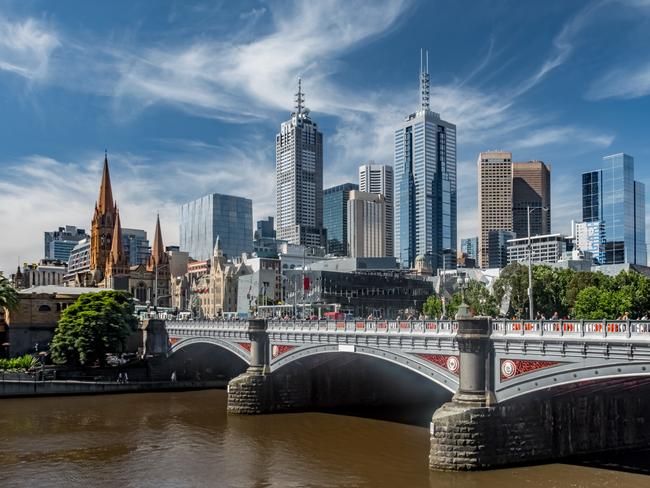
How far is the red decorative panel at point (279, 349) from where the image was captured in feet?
223

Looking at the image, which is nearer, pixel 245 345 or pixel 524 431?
pixel 524 431

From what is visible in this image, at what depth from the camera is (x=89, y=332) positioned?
308 feet

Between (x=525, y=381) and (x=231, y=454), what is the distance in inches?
861

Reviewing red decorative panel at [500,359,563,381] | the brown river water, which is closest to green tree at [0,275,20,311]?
the brown river water

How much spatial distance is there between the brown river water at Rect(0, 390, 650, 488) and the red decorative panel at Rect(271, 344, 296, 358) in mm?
5748

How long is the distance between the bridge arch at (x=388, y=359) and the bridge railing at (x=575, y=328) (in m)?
5.18

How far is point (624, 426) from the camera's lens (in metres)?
49.4

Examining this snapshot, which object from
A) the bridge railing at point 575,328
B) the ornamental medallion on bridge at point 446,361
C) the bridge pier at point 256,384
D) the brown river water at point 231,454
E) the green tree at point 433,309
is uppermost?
the bridge railing at point 575,328

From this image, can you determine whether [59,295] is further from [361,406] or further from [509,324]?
[509,324]

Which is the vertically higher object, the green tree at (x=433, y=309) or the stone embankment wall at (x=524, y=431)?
the green tree at (x=433, y=309)

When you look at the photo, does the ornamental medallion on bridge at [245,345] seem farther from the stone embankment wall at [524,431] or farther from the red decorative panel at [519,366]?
the red decorative panel at [519,366]

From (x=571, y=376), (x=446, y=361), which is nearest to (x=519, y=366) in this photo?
(x=571, y=376)

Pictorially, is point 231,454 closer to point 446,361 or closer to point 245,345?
point 446,361

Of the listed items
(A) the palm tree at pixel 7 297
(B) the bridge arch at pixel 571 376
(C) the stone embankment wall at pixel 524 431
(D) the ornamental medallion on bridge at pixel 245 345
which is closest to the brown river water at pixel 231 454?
(C) the stone embankment wall at pixel 524 431
